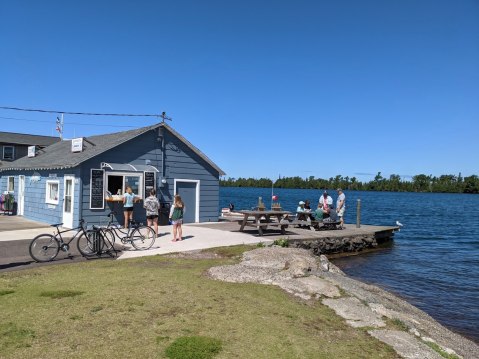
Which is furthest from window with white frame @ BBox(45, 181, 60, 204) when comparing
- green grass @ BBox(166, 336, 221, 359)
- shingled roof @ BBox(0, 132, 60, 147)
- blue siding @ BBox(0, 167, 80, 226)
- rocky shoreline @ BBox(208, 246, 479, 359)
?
shingled roof @ BBox(0, 132, 60, 147)

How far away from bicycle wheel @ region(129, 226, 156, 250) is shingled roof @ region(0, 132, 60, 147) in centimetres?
2592

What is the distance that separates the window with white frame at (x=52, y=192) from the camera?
57.0 feet

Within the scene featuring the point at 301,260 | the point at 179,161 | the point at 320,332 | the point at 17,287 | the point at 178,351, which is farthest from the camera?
the point at 179,161

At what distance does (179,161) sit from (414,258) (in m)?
12.4

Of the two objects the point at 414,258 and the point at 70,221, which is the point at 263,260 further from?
the point at 414,258

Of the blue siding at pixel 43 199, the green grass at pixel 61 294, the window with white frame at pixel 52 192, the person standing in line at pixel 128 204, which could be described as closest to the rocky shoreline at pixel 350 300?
the green grass at pixel 61 294

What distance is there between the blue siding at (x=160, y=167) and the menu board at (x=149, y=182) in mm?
629

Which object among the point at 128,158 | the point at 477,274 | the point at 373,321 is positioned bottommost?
the point at 477,274

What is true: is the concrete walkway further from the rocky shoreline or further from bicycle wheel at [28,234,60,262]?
the rocky shoreline

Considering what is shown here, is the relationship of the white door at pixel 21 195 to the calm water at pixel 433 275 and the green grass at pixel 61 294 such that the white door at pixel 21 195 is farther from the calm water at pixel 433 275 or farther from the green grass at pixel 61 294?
the calm water at pixel 433 275

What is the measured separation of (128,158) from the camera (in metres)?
17.2

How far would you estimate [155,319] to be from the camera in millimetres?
5512

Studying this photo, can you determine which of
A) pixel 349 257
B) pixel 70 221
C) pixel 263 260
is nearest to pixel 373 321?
pixel 263 260

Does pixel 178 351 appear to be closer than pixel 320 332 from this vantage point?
Yes
